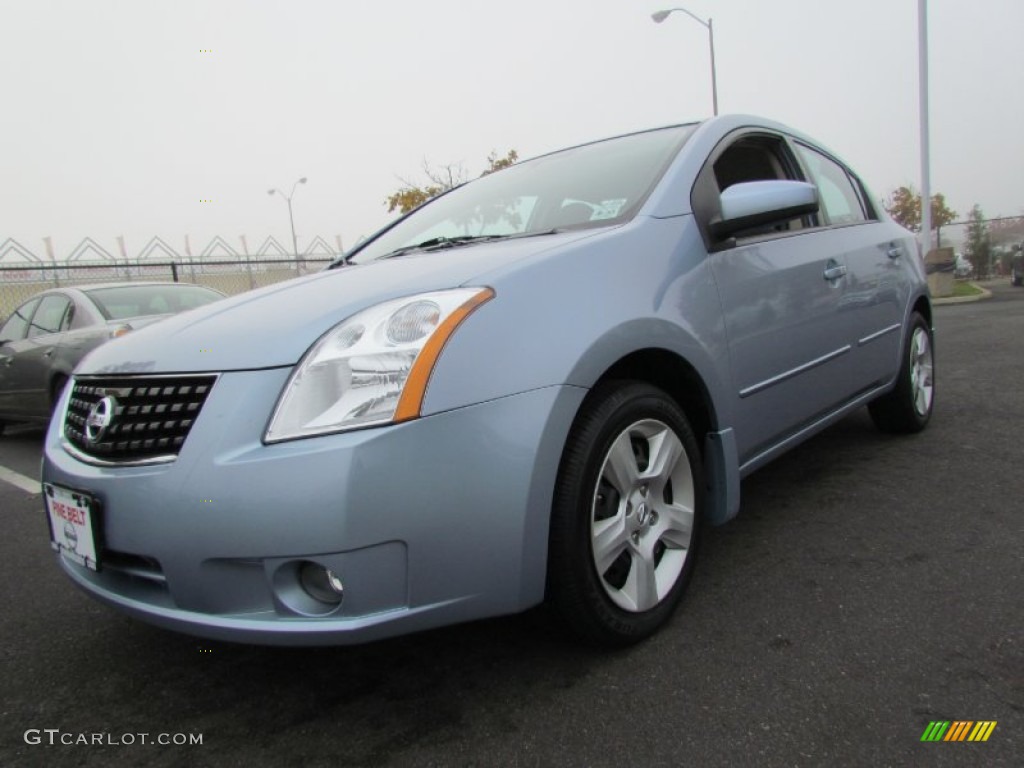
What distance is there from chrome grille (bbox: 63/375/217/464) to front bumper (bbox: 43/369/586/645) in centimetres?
5

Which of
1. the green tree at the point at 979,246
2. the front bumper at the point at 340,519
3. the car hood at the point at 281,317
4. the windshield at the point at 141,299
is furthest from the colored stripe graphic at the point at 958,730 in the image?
the green tree at the point at 979,246

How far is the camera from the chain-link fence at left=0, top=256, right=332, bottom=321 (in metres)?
13.3

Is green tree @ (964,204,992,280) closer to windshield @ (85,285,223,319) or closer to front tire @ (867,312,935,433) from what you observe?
front tire @ (867,312,935,433)

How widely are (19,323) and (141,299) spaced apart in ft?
5.32

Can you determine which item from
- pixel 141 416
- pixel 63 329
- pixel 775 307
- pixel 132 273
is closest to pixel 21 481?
pixel 63 329

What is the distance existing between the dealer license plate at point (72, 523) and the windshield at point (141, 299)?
3458 mm

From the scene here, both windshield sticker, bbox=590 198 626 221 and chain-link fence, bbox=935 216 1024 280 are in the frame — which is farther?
chain-link fence, bbox=935 216 1024 280

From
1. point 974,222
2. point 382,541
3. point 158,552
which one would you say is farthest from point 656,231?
point 974,222

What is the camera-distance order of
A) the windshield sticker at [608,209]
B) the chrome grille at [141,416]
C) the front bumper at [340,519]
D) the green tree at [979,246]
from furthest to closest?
the green tree at [979,246] → the windshield sticker at [608,209] → the chrome grille at [141,416] → the front bumper at [340,519]

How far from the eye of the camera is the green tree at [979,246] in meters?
26.8

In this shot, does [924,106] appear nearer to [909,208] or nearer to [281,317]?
[281,317]

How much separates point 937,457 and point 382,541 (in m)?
3.03

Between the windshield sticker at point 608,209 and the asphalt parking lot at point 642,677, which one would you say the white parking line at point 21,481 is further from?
the windshield sticker at point 608,209

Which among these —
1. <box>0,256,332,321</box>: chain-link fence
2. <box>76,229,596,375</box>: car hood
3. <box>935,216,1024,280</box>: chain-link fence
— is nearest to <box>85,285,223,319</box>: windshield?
<box>76,229,596,375</box>: car hood
